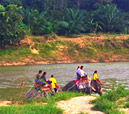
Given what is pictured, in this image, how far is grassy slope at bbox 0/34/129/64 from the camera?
3747 centimetres

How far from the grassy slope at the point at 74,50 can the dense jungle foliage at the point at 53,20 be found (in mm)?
1749

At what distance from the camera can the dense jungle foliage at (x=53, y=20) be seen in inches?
1441

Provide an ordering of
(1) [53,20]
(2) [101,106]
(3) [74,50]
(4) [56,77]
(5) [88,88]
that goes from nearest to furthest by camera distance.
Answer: (2) [101,106]
(5) [88,88]
(4) [56,77]
(3) [74,50]
(1) [53,20]

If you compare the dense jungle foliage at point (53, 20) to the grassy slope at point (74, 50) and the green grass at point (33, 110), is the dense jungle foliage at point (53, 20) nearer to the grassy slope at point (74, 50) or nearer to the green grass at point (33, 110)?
the grassy slope at point (74, 50)

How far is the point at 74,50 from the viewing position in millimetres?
41219

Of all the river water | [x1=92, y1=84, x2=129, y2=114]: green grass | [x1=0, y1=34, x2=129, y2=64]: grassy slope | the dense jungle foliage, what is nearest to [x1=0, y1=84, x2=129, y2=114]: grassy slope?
[x1=92, y1=84, x2=129, y2=114]: green grass

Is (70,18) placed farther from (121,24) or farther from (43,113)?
(43,113)

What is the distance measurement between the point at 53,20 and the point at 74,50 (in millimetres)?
9206

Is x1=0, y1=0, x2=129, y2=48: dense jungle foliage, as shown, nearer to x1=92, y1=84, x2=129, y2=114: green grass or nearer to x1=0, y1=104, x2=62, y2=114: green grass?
x1=92, y1=84, x2=129, y2=114: green grass

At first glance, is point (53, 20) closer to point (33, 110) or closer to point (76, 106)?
point (76, 106)

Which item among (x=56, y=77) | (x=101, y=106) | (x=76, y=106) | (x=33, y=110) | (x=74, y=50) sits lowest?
(x=56, y=77)

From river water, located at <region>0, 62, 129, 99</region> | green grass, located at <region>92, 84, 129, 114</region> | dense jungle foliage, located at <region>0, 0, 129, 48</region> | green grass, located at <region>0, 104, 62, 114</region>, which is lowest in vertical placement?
river water, located at <region>0, 62, 129, 99</region>

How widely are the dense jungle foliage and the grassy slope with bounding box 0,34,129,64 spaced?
1749mm

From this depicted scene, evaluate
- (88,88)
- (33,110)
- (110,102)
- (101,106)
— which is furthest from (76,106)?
(88,88)
